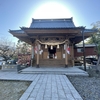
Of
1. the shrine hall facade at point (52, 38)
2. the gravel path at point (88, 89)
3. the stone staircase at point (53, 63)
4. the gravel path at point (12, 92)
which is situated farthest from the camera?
the stone staircase at point (53, 63)

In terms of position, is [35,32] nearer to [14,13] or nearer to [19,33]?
[19,33]

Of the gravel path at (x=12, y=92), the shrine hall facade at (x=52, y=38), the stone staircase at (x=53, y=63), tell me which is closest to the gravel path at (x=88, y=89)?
the gravel path at (x=12, y=92)

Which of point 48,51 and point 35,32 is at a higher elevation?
point 35,32

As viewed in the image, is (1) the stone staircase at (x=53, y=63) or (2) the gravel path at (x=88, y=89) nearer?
(2) the gravel path at (x=88, y=89)

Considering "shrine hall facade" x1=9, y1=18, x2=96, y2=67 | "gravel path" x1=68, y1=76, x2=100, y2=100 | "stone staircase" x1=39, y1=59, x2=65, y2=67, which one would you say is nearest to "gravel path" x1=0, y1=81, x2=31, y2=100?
"gravel path" x1=68, y1=76, x2=100, y2=100

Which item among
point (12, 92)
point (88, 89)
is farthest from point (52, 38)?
point (12, 92)

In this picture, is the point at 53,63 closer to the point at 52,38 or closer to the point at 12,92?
the point at 52,38

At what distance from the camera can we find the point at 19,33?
822cm

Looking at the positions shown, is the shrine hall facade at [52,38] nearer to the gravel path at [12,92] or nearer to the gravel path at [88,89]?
Result: the gravel path at [88,89]

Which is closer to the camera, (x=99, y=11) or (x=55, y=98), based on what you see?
(x=55, y=98)

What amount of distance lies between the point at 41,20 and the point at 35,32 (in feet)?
14.8

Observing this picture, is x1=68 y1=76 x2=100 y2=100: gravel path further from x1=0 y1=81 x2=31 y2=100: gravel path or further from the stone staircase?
the stone staircase

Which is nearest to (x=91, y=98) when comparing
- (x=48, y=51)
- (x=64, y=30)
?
(x=64, y=30)

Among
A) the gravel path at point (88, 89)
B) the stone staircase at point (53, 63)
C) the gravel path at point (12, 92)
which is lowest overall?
the gravel path at point (88, 89)
